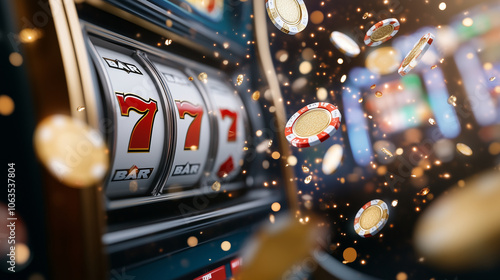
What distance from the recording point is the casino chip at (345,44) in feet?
5.32

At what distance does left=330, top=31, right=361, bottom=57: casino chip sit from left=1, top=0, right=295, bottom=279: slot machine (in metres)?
0.35

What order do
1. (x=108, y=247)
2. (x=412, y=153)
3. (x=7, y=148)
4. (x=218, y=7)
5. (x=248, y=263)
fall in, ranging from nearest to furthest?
(x=7, y=148) < (x=108, y=247) < (x=248, y=263) < (x=218, y=7) < (x=412, y=153)

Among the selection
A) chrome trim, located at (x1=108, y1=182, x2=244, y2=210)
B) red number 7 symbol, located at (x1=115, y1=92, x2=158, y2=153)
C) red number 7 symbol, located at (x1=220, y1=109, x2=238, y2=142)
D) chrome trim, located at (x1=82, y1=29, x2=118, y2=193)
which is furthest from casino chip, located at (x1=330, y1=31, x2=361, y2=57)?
chrome trim, located at (x1=82, y1=29, x2=118, y2=193)

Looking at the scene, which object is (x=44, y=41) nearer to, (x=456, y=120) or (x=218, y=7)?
(x=218, y=7)

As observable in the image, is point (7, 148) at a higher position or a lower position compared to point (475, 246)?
higher

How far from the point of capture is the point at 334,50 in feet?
5.60

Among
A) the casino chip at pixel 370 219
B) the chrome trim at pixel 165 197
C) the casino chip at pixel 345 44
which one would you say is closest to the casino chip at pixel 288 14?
the casino chip at pixel 345 44

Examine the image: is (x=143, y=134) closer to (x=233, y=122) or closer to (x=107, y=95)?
(x=107, y=95)

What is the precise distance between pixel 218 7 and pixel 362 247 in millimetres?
1332

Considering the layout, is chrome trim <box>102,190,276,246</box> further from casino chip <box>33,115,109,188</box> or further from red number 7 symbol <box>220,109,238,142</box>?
red number 7 symbol <box>220,109,238,142</box>

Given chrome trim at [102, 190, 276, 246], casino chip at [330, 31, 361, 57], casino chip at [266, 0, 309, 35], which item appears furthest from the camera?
casino chip at [330, 31, 361, 57]

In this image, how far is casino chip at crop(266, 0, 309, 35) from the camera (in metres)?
1.38

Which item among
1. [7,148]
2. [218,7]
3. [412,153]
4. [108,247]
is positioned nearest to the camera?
[7,148]

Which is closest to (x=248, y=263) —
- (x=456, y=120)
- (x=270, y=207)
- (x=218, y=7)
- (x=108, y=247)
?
(x=270, y=207)
